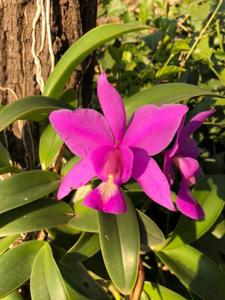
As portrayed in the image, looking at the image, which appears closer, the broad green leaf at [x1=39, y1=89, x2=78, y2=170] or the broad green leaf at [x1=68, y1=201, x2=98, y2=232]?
the broad green leaf at [x1=68, y1=201, x2=98, y2=232]

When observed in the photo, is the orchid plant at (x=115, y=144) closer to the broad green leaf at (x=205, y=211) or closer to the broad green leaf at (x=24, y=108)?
the broad green leaf at (x=24, y=108)

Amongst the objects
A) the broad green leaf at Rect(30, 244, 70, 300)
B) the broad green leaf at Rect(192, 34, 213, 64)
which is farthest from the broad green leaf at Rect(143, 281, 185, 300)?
the broad green leaf at Rect(192, 34, 213, 64)

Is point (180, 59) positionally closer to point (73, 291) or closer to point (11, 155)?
point (11, 155)

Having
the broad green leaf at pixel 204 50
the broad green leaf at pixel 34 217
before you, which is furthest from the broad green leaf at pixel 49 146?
the broad green leaf at pixel 204 50

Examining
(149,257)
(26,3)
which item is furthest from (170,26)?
(149,257)

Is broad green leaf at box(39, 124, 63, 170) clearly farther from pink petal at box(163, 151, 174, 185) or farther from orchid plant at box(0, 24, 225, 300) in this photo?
pink petal at box(163, 151, 174, 185)
